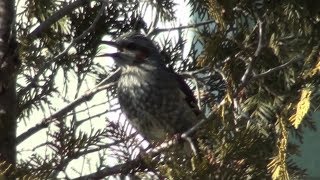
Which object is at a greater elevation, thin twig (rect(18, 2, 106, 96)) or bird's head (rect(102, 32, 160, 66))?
bird's head (rect(102, 32, 160, 66))

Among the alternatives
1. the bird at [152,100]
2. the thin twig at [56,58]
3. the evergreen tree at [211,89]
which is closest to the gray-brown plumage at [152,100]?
the bird at [152,100]

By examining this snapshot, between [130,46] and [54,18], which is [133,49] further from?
[54,18]

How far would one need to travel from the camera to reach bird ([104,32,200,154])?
255 cm

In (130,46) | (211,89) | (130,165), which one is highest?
(130,46)

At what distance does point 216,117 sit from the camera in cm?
156

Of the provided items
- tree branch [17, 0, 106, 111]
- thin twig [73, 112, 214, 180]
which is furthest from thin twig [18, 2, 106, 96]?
thin twig [73, 112, 214, 180]

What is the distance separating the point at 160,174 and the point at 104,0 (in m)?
0.59

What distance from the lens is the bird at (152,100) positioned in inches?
101

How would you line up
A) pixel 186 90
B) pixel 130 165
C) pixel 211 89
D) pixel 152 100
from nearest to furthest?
pixel 130 165
pixel 211 89
pixel 186 90
pixel 152 100

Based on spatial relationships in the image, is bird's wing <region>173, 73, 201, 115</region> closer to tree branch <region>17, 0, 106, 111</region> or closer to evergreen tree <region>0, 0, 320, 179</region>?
evergreen tree <region>0, 0, 320, 179</region>

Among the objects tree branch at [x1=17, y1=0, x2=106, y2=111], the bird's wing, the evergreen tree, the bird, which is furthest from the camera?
the bird

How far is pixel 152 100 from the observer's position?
260 centimetres

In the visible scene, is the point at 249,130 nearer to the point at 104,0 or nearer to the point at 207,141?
the point at 207,141

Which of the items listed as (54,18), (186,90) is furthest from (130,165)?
(186,90)
